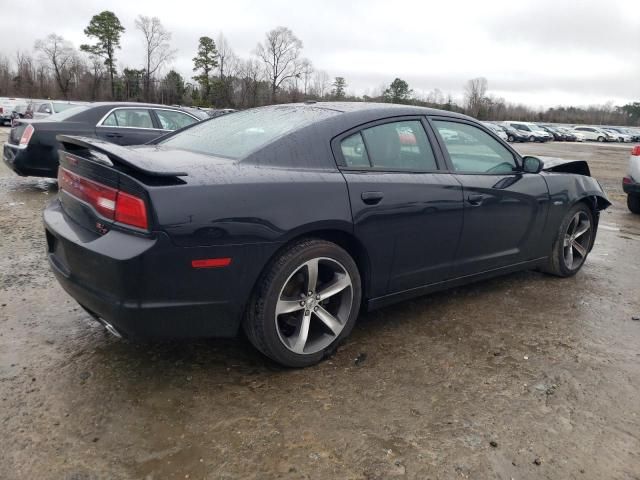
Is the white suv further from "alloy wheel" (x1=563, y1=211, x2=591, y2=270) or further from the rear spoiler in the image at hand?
the rear spoiler

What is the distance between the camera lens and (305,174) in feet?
8.78

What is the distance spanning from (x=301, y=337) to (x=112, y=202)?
1.18m

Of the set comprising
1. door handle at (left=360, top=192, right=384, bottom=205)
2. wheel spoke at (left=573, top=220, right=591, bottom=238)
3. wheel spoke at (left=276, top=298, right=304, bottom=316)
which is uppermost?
door handle at (left=360, top=192, right=384, bottom=205)

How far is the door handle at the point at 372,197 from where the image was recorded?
2.84 metres

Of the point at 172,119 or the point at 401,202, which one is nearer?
the point at 401,202

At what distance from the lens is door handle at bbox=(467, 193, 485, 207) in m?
3.40

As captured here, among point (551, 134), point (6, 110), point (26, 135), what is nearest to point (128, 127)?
point (26, 135)

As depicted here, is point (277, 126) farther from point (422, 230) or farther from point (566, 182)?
point (566, 182)

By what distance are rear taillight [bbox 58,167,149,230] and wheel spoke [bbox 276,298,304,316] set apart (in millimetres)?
790

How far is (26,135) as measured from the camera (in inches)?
279

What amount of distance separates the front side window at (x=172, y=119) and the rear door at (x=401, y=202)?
580 centimetres

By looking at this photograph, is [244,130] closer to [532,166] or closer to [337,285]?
[337,285]

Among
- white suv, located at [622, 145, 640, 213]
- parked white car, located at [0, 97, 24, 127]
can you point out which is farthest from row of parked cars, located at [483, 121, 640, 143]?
white suv, located at [622, 145, 640, 213]

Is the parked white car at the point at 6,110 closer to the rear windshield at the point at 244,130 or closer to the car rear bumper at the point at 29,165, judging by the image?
the car rear bumper at the point at 29,165
